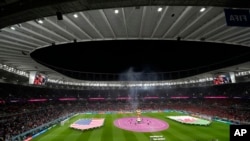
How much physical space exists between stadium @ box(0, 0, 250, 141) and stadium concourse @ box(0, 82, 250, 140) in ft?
1.08

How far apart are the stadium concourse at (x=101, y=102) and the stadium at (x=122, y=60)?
1.08 feet

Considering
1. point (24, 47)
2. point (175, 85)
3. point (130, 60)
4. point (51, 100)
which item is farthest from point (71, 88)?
point (24, 47)

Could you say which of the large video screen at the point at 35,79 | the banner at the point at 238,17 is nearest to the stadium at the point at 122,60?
the banner at the point at 238,17

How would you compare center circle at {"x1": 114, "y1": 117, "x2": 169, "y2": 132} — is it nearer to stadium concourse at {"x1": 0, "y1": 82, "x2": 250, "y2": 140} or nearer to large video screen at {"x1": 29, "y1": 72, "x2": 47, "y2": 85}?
stadium concourse at {"x1": 0, "y1": 82, "x2": 250, "y2": 140}

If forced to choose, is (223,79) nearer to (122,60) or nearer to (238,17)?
(122,60)

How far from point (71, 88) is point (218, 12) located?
2852 inches

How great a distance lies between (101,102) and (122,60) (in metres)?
31.9

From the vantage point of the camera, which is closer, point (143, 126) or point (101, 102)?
point (143, 126)

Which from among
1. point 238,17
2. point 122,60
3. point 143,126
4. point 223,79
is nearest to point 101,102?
point 122,60

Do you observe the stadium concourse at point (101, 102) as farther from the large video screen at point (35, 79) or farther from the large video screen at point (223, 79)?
the large video screen at point (223, 79)

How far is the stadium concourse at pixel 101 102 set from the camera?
137 ft

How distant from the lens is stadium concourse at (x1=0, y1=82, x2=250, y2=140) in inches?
1648

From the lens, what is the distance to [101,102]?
272 ft

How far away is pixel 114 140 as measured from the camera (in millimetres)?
29281
